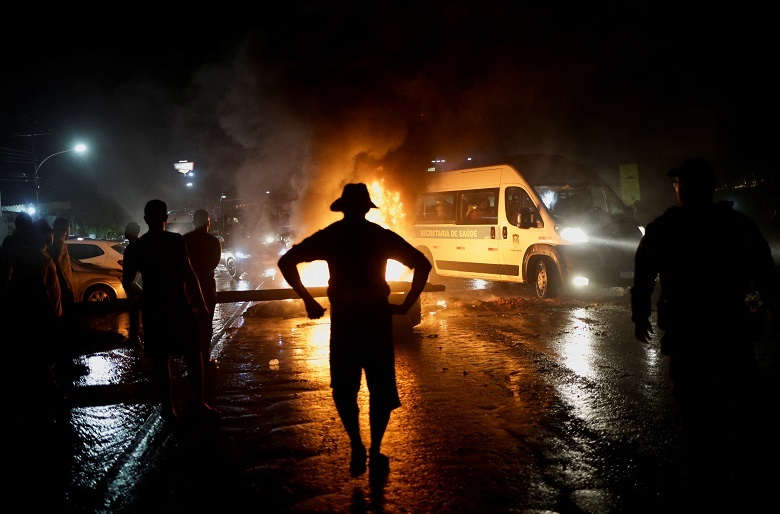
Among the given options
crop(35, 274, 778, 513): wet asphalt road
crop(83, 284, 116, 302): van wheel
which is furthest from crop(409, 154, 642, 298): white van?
crop(83, 284, 116, 302): van wheel

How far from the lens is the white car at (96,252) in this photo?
12602mm

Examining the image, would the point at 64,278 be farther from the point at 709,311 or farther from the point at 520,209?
the point at 520,209

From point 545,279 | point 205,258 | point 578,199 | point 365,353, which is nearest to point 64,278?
point 205,258

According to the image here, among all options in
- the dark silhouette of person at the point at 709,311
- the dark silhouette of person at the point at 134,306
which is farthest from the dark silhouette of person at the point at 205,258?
the dark silhouette of person at the point at 709,311

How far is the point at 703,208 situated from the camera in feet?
11.1

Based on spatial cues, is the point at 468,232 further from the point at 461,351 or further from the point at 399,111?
the point at 461,351

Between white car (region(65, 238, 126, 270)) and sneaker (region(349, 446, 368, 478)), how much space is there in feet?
34.0

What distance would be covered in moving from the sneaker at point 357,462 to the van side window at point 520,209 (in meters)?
9.02

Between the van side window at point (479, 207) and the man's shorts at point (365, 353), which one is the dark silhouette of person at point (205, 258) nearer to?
the man's shorts at point (365, 353)

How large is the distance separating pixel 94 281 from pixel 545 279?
A: 911 centimetres

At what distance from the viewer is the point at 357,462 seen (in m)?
Answer: 3.68

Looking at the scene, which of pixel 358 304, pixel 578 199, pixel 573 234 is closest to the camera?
pixel 358 304

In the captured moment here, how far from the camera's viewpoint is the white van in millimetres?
11539

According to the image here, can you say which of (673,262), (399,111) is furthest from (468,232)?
(673,262)
